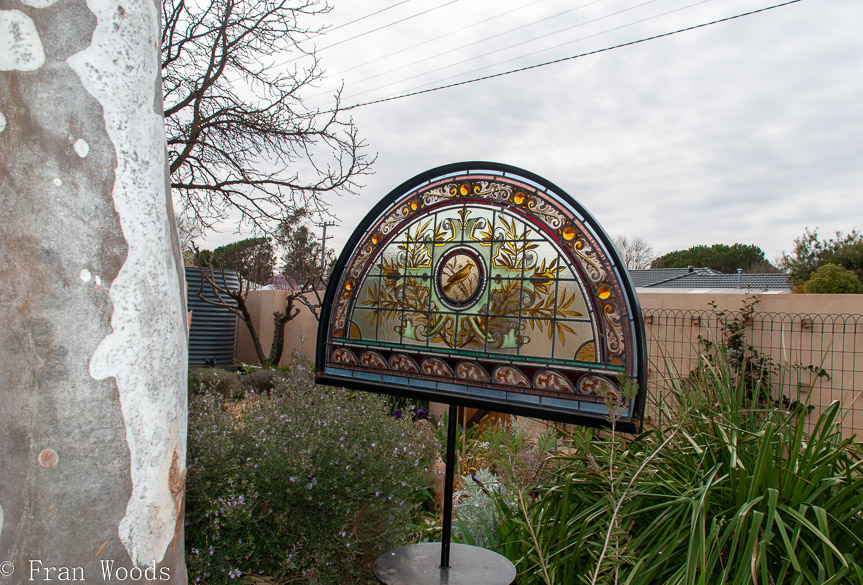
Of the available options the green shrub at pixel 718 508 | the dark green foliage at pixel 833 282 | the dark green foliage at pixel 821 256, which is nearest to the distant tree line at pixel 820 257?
the dark green foliage at pixel 821 256

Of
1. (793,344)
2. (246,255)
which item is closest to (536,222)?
(793,344)

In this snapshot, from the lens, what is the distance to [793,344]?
19.2ft

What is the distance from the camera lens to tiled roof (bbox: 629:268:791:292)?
65.2 ft

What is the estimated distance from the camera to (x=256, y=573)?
279cm

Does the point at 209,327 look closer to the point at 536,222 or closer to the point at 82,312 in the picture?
the point at 536,222

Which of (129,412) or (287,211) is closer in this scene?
(129,412)

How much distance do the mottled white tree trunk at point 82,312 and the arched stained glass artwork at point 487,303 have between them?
3.70 feet

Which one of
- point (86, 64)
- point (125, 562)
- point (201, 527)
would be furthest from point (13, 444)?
point (201, 527)

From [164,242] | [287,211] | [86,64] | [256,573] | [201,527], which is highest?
A: [287,211]

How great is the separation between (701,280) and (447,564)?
22.0 meters

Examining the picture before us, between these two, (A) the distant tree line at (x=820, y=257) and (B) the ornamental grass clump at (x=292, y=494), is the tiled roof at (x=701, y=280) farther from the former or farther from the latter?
(B) the ornamental grass clump at (x=292, y=494)

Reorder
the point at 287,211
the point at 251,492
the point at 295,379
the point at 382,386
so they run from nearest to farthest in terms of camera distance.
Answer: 1. the point at 382,386
2. the point at 251,492
3. the point at 295,379
4. the point at 287,211

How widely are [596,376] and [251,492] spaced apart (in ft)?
5.52

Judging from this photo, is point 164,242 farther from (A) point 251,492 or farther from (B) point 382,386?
(A) point 251,492
